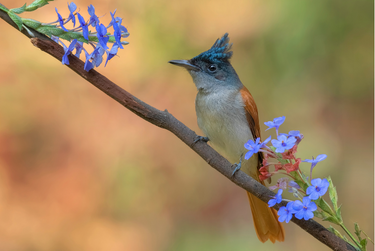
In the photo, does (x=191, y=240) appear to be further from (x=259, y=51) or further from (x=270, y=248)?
(x=259, y=51)

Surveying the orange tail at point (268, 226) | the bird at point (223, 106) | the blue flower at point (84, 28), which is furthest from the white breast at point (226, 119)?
the blue flower at point (84, 28)

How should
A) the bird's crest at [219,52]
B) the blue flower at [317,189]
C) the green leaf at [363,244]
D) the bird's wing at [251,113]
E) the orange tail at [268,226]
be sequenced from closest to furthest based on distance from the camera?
1. the blue flower at [317,189]
2. the green leaf at [363,244]
3. the orange tail at [268,226]
4. the bird's crest at [219,52]
5. the bird's wing at [251,113]

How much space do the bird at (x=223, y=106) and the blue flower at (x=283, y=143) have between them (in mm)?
1399

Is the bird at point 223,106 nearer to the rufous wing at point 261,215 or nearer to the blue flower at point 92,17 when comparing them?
the rufous wing at point 261,215

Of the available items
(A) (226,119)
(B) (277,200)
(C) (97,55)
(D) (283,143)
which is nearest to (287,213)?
(B) (277,200)

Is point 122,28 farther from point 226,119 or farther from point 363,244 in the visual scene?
point 226,119

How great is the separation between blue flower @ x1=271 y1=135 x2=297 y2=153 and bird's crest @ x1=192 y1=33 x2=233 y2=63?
146 centimetres

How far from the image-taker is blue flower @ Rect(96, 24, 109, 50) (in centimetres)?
121

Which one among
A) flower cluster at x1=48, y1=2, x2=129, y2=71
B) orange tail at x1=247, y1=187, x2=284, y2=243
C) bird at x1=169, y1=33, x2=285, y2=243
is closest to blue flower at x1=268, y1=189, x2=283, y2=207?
flower cluster at x1=48, y1=2, x2=129, y2=71

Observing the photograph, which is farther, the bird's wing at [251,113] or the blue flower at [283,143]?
the bird's wing at [251,113]

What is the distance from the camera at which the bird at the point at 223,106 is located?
8.52ft

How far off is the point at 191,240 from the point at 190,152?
82 cm

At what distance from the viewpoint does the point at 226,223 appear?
11.6 ft

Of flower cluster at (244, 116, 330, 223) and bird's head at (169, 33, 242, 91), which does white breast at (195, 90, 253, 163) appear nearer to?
bird's head at (169, 33, 242, 91)
